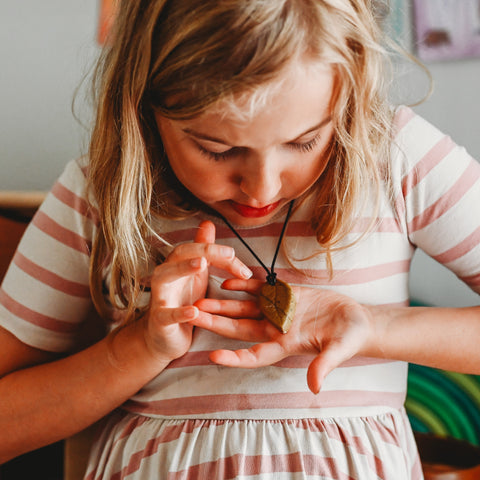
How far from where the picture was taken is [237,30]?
1.80 feet

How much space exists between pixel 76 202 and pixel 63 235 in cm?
5

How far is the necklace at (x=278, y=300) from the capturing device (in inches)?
27.1

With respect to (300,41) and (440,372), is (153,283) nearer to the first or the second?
(300,41)

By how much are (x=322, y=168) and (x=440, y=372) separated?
649mm

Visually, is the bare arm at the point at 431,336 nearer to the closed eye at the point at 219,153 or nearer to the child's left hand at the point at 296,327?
the child's left hand at the point at 296,327

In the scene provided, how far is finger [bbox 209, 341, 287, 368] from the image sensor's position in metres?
0.67

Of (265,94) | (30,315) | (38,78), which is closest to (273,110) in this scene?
(265,94)

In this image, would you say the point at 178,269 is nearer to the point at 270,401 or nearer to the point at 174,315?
the point at 174,315

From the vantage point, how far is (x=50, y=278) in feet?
2.76

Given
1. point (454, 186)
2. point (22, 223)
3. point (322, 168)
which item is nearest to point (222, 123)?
point (322, 168)

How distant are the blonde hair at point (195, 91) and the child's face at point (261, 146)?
0.02 metres

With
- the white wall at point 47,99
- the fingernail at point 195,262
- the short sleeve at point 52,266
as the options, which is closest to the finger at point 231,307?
the fingernail at point 195,262

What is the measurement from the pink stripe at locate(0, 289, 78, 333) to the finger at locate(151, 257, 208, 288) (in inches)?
9.0

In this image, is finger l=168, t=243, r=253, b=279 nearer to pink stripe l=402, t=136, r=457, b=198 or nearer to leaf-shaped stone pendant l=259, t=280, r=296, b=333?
leaf-shaped stone pendant l=259, t=280, r=296, b=333
